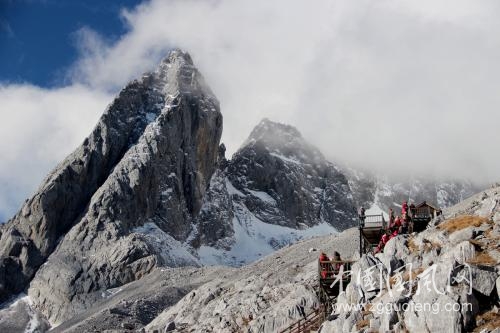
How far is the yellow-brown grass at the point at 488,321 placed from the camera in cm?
2320

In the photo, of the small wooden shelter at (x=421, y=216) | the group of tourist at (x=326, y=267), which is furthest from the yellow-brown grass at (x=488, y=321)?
the small wooden shelter at (x=421, y=216)

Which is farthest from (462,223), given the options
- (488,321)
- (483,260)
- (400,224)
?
(488,321)

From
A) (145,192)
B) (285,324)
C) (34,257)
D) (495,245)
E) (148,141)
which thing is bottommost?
(285,324)

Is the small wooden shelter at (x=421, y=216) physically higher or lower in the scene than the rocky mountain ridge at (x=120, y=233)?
lower

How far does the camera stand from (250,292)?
70.5m

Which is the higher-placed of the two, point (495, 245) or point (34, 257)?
point (34, 257)

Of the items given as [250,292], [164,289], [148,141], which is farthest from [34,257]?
[250,292]

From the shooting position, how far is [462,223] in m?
32.1

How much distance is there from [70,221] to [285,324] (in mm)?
131191

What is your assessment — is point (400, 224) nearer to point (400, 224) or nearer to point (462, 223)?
point (400, 224)

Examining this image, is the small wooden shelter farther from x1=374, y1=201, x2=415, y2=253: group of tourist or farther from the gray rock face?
the gray rock face

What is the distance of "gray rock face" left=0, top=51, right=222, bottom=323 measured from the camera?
149875 mm

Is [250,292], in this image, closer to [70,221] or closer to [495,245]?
[495,245]

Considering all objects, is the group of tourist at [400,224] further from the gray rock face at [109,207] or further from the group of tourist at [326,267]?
the gray rock face at [109,207]
